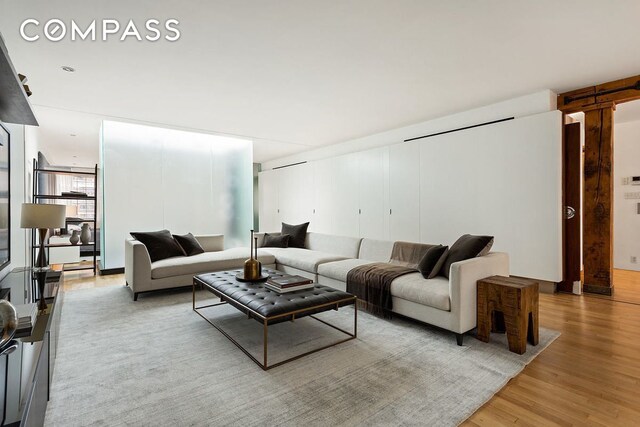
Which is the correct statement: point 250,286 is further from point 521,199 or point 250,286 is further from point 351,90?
point 521,199

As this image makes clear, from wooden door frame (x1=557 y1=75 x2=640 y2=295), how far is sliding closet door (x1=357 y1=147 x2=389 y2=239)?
2.64 meters

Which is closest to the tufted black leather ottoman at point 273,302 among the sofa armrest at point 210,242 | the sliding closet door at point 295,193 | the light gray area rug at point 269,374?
the light gray area rug at point 269,374

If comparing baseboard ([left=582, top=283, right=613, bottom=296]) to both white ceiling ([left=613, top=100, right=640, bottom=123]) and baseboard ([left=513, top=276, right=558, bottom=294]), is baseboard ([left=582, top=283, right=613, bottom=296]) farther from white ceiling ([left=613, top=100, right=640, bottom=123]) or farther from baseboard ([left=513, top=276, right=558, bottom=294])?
white ceiling ([left=613, top=100, right=640, bottom=123])

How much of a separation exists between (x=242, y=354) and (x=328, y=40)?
2.65m

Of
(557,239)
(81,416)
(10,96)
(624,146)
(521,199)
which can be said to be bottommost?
(81,416)

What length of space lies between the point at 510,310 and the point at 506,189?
2.38 m

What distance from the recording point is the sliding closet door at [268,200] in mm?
8867

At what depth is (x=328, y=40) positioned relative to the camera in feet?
9.10

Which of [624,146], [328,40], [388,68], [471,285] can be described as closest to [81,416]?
[471,285]

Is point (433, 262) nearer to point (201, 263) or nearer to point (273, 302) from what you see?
point (273, 302)

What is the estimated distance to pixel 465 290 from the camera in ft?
8.42

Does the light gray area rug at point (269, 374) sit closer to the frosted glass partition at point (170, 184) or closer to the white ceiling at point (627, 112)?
the frosted glass partition at point (170, 184)

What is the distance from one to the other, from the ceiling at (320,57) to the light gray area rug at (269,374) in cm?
252

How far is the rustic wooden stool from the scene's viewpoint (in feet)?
7.79
